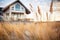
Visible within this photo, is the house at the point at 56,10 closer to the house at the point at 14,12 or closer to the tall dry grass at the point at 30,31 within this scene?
the tall dry grass at the point at 30,31

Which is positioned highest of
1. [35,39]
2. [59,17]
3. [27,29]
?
[59,17]

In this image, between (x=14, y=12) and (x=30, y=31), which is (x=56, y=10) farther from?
(x=14, y=12)

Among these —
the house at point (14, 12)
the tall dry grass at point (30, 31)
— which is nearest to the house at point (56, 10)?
the tall dry grass at point (30, 31)

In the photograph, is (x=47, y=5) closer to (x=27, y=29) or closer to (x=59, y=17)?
(x=59, y=17)

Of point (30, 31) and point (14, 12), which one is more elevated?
point (14, 12)

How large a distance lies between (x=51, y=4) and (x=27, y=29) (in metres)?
0.43

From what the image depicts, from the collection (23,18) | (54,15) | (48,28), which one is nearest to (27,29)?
(23,18)

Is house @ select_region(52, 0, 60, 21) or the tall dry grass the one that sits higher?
house @ select_region(52, 0, 60, 21)

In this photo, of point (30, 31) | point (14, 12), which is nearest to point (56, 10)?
point (30, 31)

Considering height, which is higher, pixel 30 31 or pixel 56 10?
pixel 56 10

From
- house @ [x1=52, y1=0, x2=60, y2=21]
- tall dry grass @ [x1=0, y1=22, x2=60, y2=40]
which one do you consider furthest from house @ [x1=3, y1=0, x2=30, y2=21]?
house @ [x1=52, y1=0, x2=60, y2=21]

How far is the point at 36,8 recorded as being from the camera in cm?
188

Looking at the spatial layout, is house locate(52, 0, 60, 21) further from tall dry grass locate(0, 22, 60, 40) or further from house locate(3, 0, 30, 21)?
house locate(3, 0, 30, 21)

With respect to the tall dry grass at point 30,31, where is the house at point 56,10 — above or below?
above
